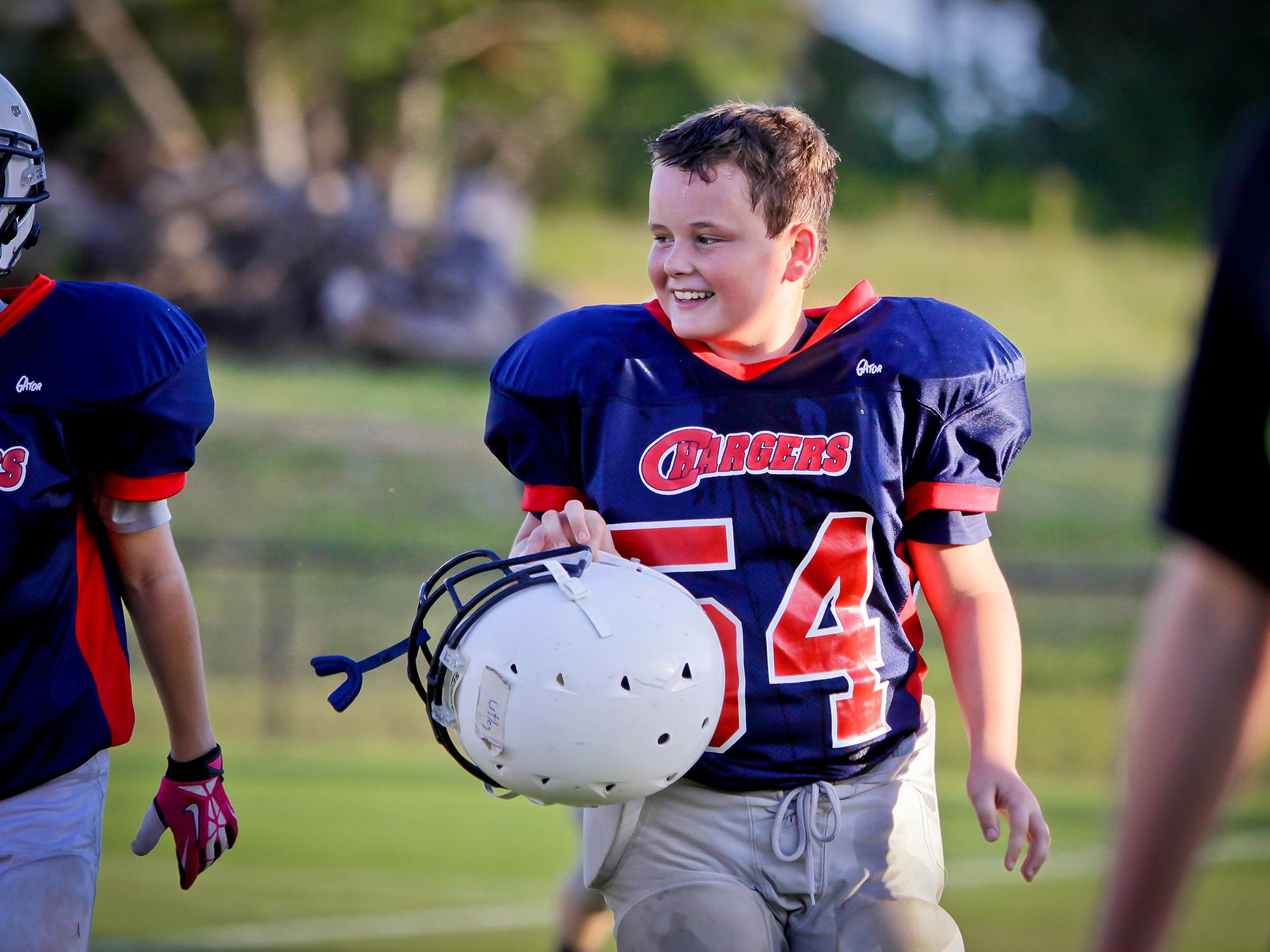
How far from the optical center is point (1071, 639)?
43.6 ft

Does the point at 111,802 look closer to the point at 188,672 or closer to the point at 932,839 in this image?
the point at 188,672

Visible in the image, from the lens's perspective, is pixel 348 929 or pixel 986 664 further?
pixel 348 929

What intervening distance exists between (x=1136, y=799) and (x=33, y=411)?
1929 millimetres

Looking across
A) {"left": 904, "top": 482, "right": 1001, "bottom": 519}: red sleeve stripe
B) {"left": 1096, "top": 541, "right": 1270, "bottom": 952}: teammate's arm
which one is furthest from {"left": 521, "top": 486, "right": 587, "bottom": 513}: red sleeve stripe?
{"left": 1096, "top": 541, "right": 1270, "bottom": 952}: teammate's arm

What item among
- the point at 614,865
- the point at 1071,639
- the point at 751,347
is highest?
the point at 751,347

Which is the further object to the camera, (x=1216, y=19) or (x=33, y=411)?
(x=1216, y=19)

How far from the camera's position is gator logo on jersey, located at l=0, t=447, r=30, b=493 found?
2441mm

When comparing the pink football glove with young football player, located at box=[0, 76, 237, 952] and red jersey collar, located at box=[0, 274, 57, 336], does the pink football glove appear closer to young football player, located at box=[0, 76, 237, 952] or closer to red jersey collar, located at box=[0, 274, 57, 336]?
young football player, located at box=[0, 76, 237, 952]

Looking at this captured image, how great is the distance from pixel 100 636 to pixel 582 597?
2.95ft

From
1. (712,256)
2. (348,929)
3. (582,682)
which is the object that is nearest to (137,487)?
(582,682)

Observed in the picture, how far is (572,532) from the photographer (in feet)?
7.88

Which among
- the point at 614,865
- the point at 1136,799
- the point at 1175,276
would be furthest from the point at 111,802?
the point at 1175,276

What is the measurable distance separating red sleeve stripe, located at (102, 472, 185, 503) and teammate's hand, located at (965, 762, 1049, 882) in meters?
1.37

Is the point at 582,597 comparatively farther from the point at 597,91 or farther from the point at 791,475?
the point at 597,91
